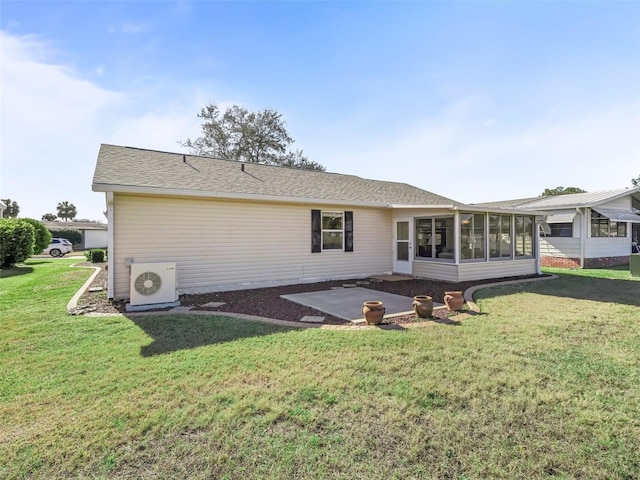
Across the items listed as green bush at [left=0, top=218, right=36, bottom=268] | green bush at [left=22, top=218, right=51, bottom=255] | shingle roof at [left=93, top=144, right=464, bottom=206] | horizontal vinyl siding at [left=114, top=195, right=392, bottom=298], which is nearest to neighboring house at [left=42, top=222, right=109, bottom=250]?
green bush at [left=22, top=218, right=51, bottom=255]

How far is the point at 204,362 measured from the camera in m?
4.01

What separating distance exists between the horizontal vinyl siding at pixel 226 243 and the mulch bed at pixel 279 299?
1.52ft

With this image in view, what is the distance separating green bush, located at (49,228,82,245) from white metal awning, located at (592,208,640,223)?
42234 millimetres

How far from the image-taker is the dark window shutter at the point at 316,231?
34.6 feet

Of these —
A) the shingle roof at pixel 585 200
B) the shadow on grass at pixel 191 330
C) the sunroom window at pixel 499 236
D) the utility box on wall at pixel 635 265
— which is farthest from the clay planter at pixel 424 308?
the shingle roof at pixel 585 200

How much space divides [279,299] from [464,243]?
253 inches

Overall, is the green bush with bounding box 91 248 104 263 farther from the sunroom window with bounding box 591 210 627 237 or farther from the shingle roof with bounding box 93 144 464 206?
the sunroom window with bounding box 591 210 627 237

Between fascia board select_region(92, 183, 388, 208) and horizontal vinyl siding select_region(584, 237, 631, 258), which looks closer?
fascia board select_region(92, 183, 388, 208)

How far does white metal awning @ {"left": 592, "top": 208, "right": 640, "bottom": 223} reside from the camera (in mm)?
15461

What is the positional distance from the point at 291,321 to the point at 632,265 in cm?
1366

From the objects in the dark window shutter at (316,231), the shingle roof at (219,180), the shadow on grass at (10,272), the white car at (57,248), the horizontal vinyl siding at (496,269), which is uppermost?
the shingle roof at (219,180)

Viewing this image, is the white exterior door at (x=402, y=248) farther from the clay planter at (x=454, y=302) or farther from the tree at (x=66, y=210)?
the tree at (x=66, y=210)

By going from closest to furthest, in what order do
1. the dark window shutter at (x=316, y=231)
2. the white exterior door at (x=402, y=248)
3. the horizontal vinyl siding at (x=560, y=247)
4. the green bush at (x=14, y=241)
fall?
the dark window shutter at (x=316, y=231), the white exterior door at (x=402, y=248), the green bush at (x=14, y=241), the horizontal vinyl siding at (x=560, y=247)

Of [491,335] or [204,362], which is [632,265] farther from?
[204,362]
